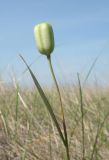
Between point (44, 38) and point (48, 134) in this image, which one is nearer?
point (44, 38)

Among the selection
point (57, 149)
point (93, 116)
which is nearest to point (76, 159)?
Result: point (57, 149)

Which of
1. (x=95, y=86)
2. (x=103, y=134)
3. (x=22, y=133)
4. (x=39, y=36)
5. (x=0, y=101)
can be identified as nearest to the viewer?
(x=39, y=36)

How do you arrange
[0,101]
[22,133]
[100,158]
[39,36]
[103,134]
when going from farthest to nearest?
1. [0,101]
2. [22,133]
3. [103,134]
4. [100,158]
5. [39,36]

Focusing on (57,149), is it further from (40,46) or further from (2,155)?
(40,46)

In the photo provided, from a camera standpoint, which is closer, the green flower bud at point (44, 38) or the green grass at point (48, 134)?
the green flower bud at point (44, 38)

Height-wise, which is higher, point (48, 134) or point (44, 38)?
point (44, 38)

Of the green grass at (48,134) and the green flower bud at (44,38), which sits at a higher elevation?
the green flower bud at (44,38)

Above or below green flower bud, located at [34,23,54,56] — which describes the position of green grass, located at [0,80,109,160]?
below

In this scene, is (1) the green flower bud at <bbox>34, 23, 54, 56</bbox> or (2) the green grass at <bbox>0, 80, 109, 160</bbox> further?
(2) the green grass at <bbox>0, 80, 109, 160</bbox>
